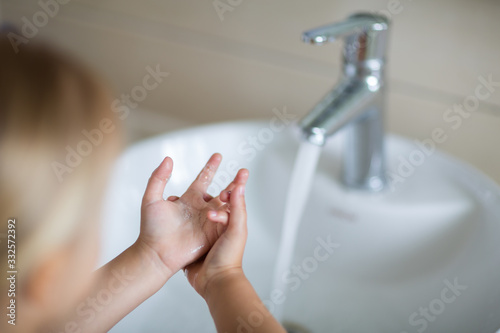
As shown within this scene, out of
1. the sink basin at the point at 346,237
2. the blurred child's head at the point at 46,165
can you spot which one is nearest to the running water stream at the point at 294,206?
the sink basin at the point at 346,237

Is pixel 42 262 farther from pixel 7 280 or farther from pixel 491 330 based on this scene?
pixel 491 330

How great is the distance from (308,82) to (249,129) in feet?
0.39

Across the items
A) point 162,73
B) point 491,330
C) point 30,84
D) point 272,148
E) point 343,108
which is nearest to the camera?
point 30,84

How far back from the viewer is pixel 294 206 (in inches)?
22.6

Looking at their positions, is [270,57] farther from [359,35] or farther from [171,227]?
[171,227]

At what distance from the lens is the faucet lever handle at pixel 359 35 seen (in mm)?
466

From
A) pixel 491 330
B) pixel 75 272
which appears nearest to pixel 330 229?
pixel 491 330

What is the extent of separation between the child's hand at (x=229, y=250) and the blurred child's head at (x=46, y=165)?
0.12 metres

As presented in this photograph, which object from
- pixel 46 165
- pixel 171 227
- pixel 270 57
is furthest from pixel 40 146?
pixel 270 57

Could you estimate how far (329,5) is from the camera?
66 cm

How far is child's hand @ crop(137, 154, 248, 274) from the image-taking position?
423mm

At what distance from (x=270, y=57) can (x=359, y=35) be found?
0.24 metres

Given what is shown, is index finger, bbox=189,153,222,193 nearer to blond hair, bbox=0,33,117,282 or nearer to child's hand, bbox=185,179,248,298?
child's hand, bbox=185,179,248,298

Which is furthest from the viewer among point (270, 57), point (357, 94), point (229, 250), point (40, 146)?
point (270, 57)
